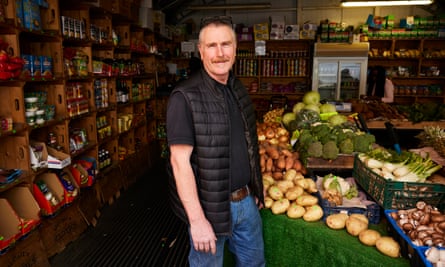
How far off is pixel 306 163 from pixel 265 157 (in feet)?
1.18

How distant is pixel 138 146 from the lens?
5.81m

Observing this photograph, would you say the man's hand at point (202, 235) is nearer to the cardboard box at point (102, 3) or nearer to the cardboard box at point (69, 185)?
the cardboard box at point (69, 185)

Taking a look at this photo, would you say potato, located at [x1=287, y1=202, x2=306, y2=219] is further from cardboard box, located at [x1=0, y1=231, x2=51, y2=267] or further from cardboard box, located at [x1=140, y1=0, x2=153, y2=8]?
cardboard box, located at [x1=140, y1=0, x2=153, y2=8]

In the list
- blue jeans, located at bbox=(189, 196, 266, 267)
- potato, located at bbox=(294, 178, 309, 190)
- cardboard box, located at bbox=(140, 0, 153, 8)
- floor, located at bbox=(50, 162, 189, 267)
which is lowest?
floor, located at bbox=(50, 162, 189, 267)

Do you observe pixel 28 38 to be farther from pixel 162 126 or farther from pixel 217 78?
pixel 162 126

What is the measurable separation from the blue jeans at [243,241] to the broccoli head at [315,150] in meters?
0.73

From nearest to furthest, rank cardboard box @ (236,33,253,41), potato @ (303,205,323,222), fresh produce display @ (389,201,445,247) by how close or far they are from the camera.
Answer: fresh produce display @ (389,201,445,247), potato @ (303,205,323,222), cardboard box @ (236,33,253,41)

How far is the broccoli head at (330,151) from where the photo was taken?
2535 millimetres

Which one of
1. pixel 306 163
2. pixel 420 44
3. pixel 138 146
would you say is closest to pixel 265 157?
pixel 306 163

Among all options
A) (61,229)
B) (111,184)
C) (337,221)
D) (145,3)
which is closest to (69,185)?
(61,229)

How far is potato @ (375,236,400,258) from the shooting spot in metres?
1.75

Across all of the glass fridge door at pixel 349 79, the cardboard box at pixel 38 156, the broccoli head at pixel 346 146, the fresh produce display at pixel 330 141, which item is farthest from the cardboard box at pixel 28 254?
the glass fridge door at pixel 349 79

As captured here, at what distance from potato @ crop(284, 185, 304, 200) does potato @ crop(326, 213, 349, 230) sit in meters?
0.29

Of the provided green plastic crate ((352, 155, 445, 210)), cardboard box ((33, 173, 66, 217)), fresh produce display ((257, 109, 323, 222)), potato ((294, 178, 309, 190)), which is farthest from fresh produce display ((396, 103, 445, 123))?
cardboard box ((33, 173, 66, 217))
